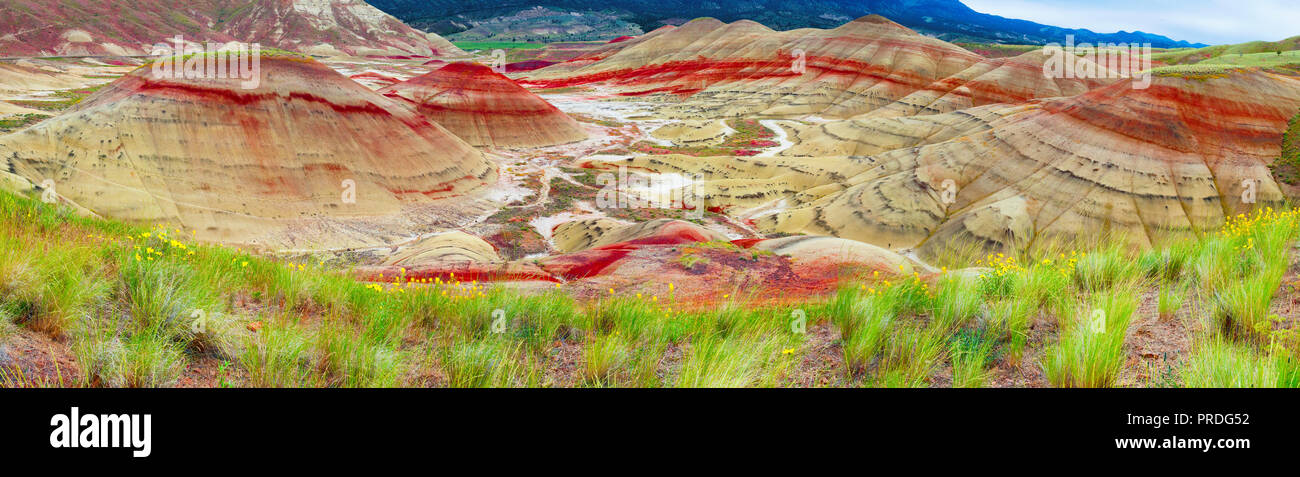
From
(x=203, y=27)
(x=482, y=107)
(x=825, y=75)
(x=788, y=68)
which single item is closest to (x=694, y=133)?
(x=482, y=107)

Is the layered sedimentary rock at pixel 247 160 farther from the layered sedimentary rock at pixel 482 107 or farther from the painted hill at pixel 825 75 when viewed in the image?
the painted hill at pixel 825 75

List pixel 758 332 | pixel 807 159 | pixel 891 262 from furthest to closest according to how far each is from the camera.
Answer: pixel 807 159 < pixel 891 262 < pixel 758 332

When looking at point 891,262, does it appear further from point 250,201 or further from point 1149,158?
point 250,201

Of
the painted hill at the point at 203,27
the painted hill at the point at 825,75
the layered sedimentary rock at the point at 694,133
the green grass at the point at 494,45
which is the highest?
the green grass at the point at 494,45

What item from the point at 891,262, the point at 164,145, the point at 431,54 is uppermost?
the point at 431,54

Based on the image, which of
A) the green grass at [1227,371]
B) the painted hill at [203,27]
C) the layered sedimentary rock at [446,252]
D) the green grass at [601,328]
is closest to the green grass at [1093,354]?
the green grass at [601,328]

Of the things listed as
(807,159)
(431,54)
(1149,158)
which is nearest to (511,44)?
(431,54)

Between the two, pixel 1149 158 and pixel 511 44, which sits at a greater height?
pixel 511 44

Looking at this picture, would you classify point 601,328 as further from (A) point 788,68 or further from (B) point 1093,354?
(A) point 788,68
